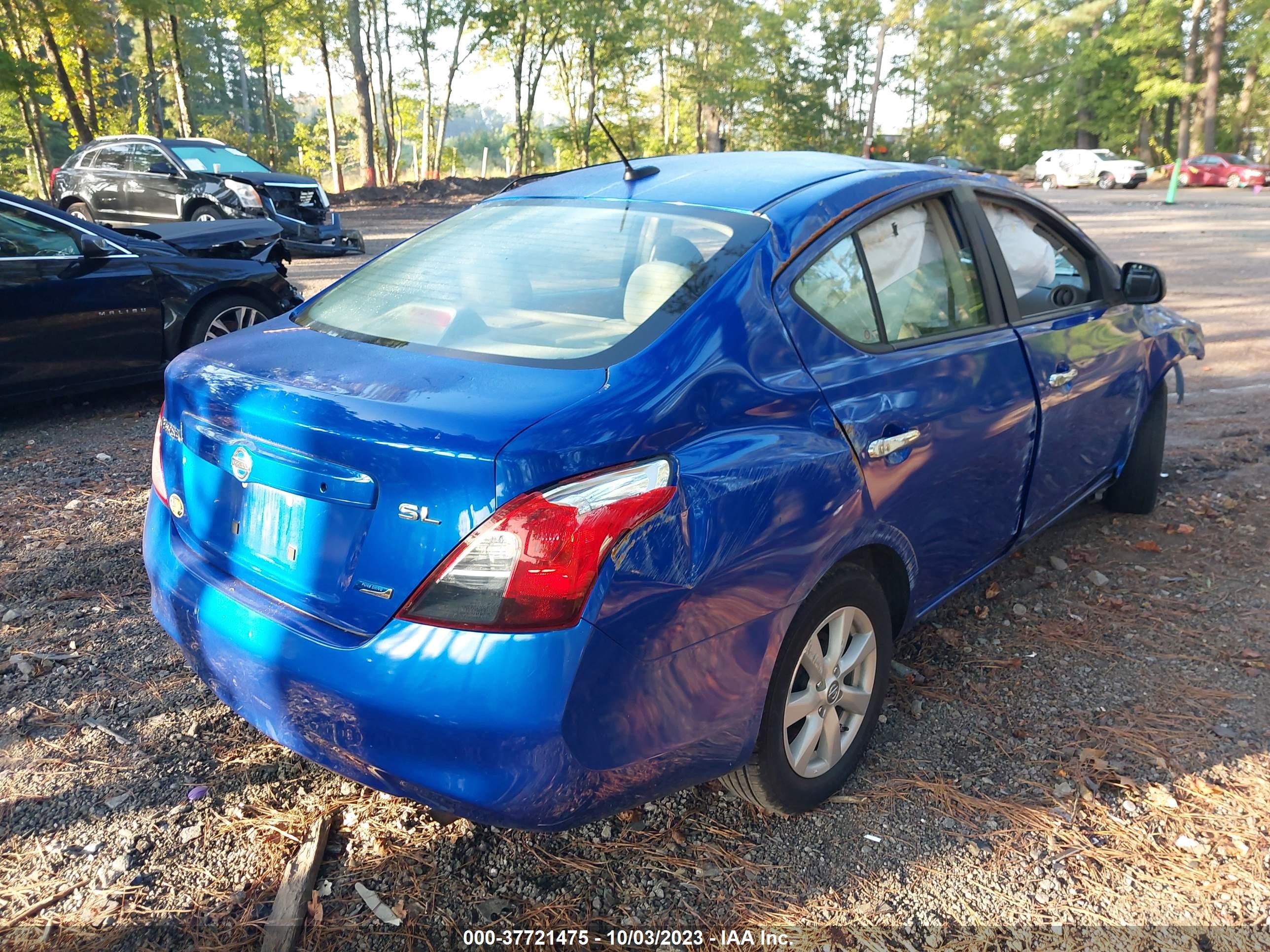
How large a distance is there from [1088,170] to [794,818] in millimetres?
38783

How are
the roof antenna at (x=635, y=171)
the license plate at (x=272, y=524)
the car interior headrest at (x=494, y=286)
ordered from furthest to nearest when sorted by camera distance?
the roof antenna at (x=635, y=171) → the car interior headrest at (x=494, y=286) → the license plate at (x=272, y=524)

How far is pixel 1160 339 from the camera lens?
4.20m

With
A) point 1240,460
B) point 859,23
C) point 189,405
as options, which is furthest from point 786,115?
point 189,405

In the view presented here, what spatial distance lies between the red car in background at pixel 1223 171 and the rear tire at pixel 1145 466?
34219mm

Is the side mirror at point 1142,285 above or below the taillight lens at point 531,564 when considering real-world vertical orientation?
above

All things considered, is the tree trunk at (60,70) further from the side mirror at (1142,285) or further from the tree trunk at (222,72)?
the tree trunk at (222,72)

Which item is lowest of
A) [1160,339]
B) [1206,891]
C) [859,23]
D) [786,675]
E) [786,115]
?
[1206,891]

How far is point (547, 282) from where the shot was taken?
8.40 feet

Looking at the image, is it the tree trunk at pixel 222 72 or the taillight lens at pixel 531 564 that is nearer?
the taillight lens at pixel 531 564

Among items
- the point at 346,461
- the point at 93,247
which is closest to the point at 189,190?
the point at 93,247

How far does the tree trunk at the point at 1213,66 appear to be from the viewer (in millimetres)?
38312

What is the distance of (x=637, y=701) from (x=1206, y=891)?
158 cm

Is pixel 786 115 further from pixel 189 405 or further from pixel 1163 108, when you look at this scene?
pixel 189 405

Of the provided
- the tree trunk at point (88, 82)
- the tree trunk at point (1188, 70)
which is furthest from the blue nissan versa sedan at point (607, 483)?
the tree trunk at point (1188, 70)
